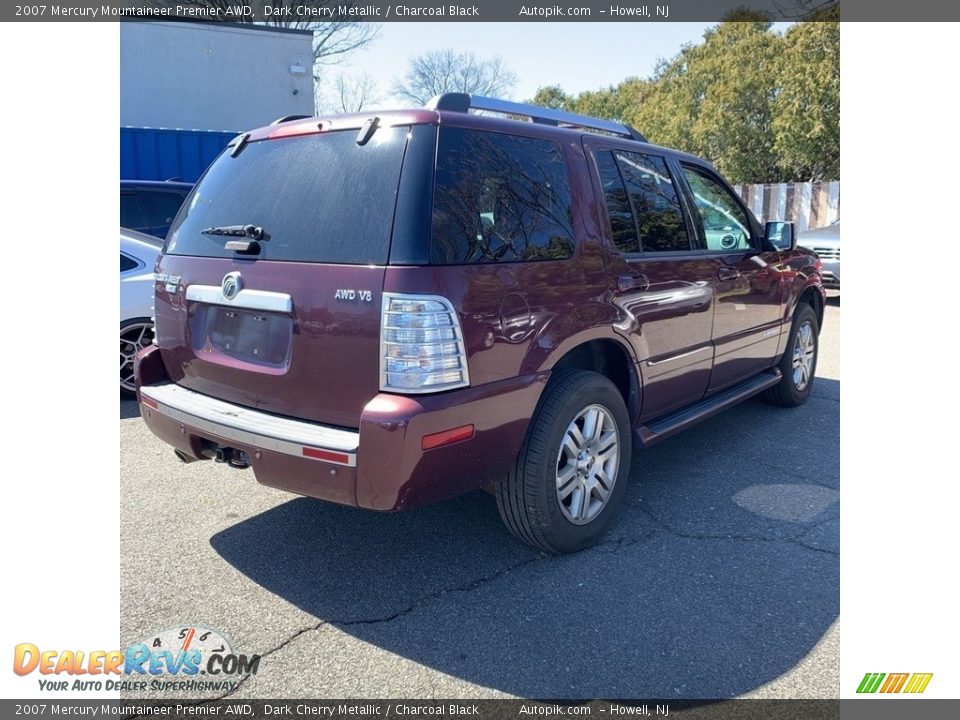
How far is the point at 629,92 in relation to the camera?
4322 cm

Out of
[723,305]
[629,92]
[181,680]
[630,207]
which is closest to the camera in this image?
[181,680]

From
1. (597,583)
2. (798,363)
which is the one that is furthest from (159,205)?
(798,363)

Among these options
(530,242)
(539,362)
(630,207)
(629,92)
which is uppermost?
(629,92)

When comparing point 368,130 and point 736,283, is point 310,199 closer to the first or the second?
point 368,130

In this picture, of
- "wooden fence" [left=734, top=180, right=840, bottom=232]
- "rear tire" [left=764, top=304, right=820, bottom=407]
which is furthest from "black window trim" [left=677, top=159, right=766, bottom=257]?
"wooden fence" [left=734, top=180, right=840, bottom=232]

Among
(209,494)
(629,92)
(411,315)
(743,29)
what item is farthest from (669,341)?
(629,92)

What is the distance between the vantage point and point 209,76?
14.1 m

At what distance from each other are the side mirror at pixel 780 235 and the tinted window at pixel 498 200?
2.43 m

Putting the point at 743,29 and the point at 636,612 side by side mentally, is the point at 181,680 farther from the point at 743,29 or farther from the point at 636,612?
the point at 743,29

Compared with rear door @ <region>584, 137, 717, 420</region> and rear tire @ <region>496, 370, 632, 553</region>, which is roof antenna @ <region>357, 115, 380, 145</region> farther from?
rear tire @ <region>496, 370, 632, 553</region>

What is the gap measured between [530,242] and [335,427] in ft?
3.78

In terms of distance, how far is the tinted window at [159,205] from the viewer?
22.5ft

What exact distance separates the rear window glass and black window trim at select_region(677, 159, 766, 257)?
89.2 inches

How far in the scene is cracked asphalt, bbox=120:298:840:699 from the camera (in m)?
2.54
